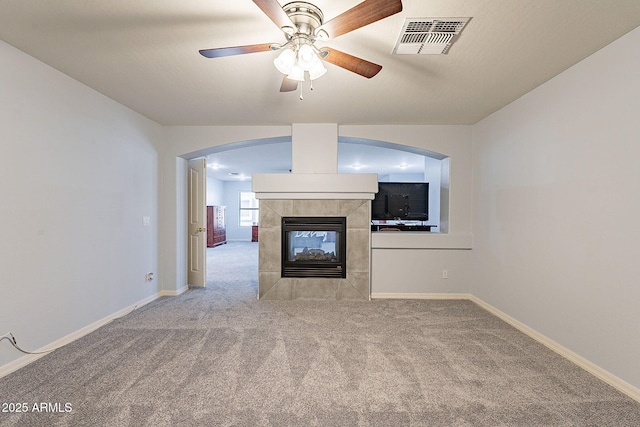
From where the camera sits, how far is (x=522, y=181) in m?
2.85

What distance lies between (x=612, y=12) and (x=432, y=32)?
1017 millimetres

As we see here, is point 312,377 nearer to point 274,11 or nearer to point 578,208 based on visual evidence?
point 274,11

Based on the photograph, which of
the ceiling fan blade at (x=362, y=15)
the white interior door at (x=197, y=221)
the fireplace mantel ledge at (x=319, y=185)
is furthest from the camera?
the white interior door at (x=197, y=221)

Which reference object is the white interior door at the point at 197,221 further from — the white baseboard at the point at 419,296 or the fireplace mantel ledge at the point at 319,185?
the white baseboard at the point at 419,296

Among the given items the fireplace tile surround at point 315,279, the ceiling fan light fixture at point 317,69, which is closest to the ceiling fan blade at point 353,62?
the ceiling fan light fixture at point 317,69

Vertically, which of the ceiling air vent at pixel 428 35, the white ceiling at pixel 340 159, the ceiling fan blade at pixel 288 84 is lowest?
the ceiling fan blade at pixel 288 84

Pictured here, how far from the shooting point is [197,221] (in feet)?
14.1

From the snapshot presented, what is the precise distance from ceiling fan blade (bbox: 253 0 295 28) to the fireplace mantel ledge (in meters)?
A: 2.31

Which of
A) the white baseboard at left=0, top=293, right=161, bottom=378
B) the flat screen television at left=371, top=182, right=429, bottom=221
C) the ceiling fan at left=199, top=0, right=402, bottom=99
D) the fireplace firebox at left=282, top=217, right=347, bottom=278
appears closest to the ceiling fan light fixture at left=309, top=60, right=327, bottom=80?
the ceiling fan at left=199, top=0, right=402, bottom=99

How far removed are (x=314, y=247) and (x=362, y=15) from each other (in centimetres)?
299

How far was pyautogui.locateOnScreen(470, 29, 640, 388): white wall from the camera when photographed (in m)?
1.88

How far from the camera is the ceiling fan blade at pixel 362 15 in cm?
128

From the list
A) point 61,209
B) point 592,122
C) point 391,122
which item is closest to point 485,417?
point 592,122

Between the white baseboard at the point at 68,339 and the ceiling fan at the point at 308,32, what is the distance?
2646 millimetres
